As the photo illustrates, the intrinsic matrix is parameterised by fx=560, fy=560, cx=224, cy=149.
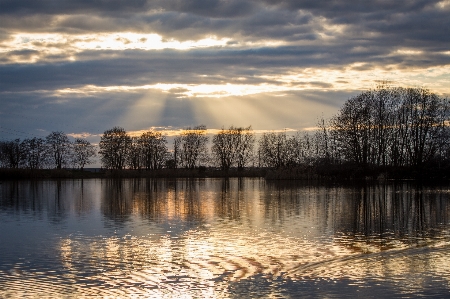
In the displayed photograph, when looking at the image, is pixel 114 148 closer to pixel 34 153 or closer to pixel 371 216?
pixel 34 153

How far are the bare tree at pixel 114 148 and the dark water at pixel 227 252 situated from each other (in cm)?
7460

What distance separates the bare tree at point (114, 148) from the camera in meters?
106

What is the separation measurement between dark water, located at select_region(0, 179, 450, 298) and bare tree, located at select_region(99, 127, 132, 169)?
74.6 meters

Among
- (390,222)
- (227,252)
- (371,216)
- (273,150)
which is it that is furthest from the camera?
(273,150)

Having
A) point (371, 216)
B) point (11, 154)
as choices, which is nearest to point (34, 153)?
point (11, 154)

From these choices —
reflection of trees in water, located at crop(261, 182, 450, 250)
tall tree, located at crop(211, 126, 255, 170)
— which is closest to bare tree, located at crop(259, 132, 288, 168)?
tall tree, located at crop(211, 126, 255, 170)

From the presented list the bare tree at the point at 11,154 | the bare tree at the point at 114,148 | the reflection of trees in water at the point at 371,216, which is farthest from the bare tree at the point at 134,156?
the reflection of trees in water at the point at 371,216

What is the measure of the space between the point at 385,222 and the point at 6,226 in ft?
56.3

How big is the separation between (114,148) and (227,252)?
92.4 metres

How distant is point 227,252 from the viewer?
17.9m

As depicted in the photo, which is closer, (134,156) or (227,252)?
(227,252)

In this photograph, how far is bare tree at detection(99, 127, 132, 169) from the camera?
349 feet

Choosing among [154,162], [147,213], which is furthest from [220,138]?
[147,213]

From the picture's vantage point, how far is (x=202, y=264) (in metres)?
16.0
